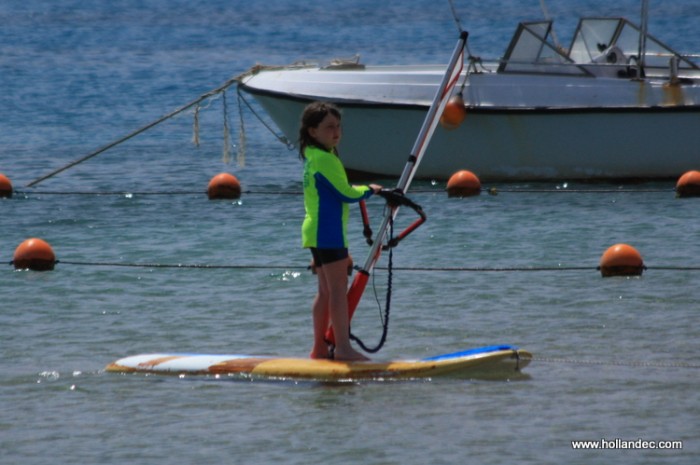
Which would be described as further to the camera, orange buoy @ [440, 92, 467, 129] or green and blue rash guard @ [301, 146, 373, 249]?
orange buoy @ [440, 92, 467, 129]

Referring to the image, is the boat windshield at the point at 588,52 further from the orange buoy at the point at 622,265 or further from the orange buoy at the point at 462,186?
the orange buoy at the point at 622,265

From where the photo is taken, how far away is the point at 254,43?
53594 mm

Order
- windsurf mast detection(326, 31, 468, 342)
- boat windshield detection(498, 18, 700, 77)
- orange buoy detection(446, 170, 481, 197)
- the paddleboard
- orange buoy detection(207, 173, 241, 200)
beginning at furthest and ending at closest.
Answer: orange buoy detection(207, 173, 241, 200) → boat windshield detection(498, 18, 700, 77) → orange buoy detection(446, 170, 481, 197) → windsurf mast detection(326, 31, 468, 342) → the paddleboard

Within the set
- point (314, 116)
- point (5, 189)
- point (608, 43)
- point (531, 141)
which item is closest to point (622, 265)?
point (314, 116)

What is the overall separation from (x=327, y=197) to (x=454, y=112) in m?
8.75

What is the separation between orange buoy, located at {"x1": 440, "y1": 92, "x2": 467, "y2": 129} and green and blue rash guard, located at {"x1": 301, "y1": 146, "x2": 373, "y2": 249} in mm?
8597

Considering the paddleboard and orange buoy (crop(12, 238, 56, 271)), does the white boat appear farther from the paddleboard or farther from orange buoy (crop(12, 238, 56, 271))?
the paddleboard

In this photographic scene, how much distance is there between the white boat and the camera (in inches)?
700

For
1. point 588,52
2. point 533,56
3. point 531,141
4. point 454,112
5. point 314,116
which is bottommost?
point 314,116

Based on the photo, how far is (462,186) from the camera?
17656mm

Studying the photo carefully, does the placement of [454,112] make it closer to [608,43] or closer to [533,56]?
[533,56]

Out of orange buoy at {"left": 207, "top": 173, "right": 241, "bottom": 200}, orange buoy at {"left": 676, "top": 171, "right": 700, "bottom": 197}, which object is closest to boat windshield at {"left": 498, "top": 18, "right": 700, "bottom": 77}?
orange buoy at {"left": 676, "top": 171, "right": 700, "bottom": 197}

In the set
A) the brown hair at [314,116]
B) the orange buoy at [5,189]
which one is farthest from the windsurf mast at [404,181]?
the orange buoy at [5,189]

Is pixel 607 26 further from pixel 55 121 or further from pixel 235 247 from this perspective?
pixel 55 121
